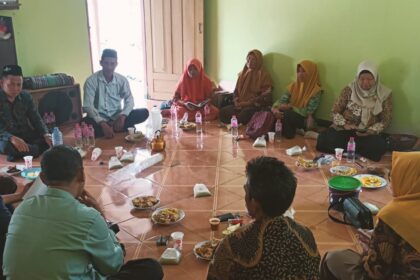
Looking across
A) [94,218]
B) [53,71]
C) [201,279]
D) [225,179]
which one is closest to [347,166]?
[225,179]

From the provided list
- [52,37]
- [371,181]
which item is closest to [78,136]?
[52,37]

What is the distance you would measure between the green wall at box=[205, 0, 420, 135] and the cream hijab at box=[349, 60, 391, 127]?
180 mm

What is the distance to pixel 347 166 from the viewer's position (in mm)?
3531

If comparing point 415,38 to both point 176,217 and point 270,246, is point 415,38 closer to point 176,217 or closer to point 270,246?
point 176,217

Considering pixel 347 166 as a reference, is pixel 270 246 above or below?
above

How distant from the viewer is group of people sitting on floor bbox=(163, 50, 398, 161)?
394 cm

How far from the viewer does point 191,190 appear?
123 inches

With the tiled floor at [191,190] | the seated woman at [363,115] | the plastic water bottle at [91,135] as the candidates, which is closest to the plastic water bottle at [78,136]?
the plastic water bottle at [91,135]

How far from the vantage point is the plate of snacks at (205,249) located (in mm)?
2211

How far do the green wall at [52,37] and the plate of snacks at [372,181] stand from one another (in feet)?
13.1

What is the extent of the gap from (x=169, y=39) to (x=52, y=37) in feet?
5.38

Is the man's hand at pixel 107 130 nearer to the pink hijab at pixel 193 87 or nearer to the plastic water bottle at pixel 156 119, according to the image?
the plastic water bottle at pixel 156 119

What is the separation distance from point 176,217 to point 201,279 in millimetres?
592

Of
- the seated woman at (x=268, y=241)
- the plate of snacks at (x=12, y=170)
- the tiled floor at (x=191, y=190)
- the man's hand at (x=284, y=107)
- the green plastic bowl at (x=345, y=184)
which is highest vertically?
the seated woman at (x=268, y=241)
